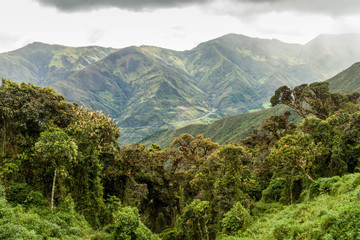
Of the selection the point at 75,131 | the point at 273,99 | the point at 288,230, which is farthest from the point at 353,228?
the point at 273,99

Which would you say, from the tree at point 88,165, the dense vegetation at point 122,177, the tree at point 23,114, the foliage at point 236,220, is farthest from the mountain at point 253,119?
the tree at point 23,114

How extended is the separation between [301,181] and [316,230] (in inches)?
681

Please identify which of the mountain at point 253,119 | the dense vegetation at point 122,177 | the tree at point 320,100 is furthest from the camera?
the mountain at point 253,119

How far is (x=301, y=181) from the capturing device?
1037 inches

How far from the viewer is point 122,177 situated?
→ 3152 centimetres

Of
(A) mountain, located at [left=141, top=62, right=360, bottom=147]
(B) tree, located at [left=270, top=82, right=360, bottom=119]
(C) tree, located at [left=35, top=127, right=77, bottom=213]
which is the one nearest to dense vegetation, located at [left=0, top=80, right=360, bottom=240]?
(C) tree, located at [left=35, top=127, right=77, bottom=213]

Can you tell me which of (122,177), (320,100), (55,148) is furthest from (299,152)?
(320,100)

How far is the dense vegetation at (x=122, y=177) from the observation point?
1791cm

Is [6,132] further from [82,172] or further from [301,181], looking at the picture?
[301,181]

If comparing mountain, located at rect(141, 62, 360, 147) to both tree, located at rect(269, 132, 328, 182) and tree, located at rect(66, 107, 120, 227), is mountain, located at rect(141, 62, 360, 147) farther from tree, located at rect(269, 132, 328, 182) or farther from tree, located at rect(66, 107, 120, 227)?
tree, located at rect(66, 107, 120, 227)

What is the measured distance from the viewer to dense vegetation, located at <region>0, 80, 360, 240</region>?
17906 millimetres

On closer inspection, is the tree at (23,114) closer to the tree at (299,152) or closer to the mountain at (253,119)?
the tree at (299,152)

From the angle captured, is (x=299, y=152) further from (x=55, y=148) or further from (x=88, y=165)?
(x=88, y=165)

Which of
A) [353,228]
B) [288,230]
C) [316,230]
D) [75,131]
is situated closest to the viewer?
[353,228]
